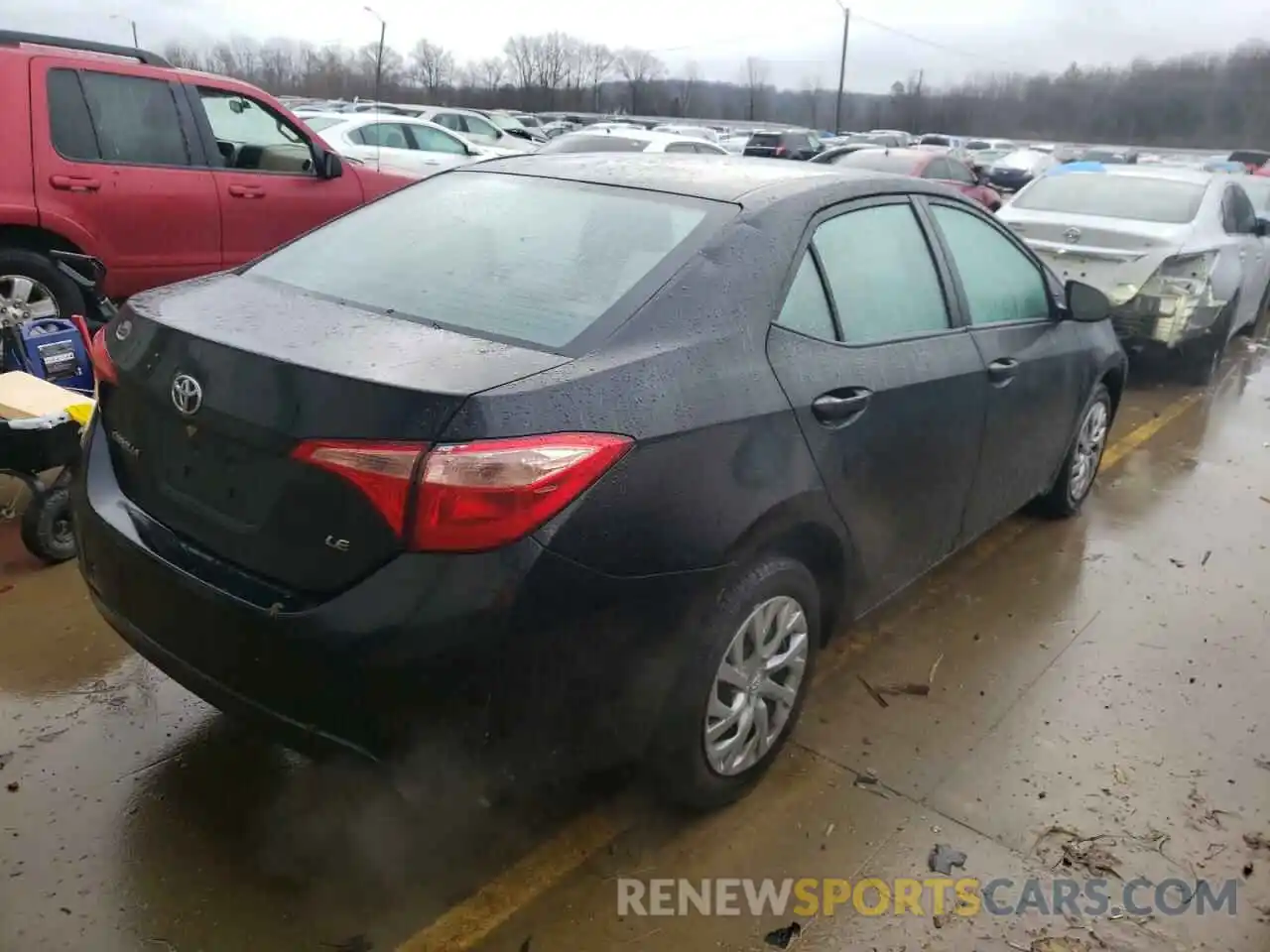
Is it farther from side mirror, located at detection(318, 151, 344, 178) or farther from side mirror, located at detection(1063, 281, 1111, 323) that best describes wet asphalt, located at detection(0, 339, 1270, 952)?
side mirror, located at detection(318, 151, 344, 178)

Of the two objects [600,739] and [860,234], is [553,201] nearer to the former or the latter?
[860,234]

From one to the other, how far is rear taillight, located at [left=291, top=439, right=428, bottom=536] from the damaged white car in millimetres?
6525

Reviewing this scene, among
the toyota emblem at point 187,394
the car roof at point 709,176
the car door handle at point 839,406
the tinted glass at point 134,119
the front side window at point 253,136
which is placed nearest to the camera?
the toyota emblem at point 187,394

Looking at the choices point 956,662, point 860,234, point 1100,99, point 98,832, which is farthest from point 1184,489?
point 1100,99

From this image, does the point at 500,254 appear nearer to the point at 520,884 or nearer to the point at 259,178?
the point at 520,884

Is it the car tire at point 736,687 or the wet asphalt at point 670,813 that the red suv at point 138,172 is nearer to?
the wet asphalt at point 670,813

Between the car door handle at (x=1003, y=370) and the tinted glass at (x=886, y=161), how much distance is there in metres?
10.5

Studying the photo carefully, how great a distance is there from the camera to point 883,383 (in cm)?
301

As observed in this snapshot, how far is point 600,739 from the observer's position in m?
2.34

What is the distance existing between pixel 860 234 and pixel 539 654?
176 centimetres

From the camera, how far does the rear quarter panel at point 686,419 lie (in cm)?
215

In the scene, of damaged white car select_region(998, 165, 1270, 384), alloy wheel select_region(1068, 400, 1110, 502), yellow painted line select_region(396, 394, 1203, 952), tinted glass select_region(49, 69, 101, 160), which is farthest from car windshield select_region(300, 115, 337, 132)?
yellow painted line select_region(396, 394, 1203, 952)

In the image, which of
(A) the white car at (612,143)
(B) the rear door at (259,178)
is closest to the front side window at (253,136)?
(B) the rear door at (259,178)

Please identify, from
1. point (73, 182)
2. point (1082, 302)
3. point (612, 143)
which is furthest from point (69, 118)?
point (612, 143)
